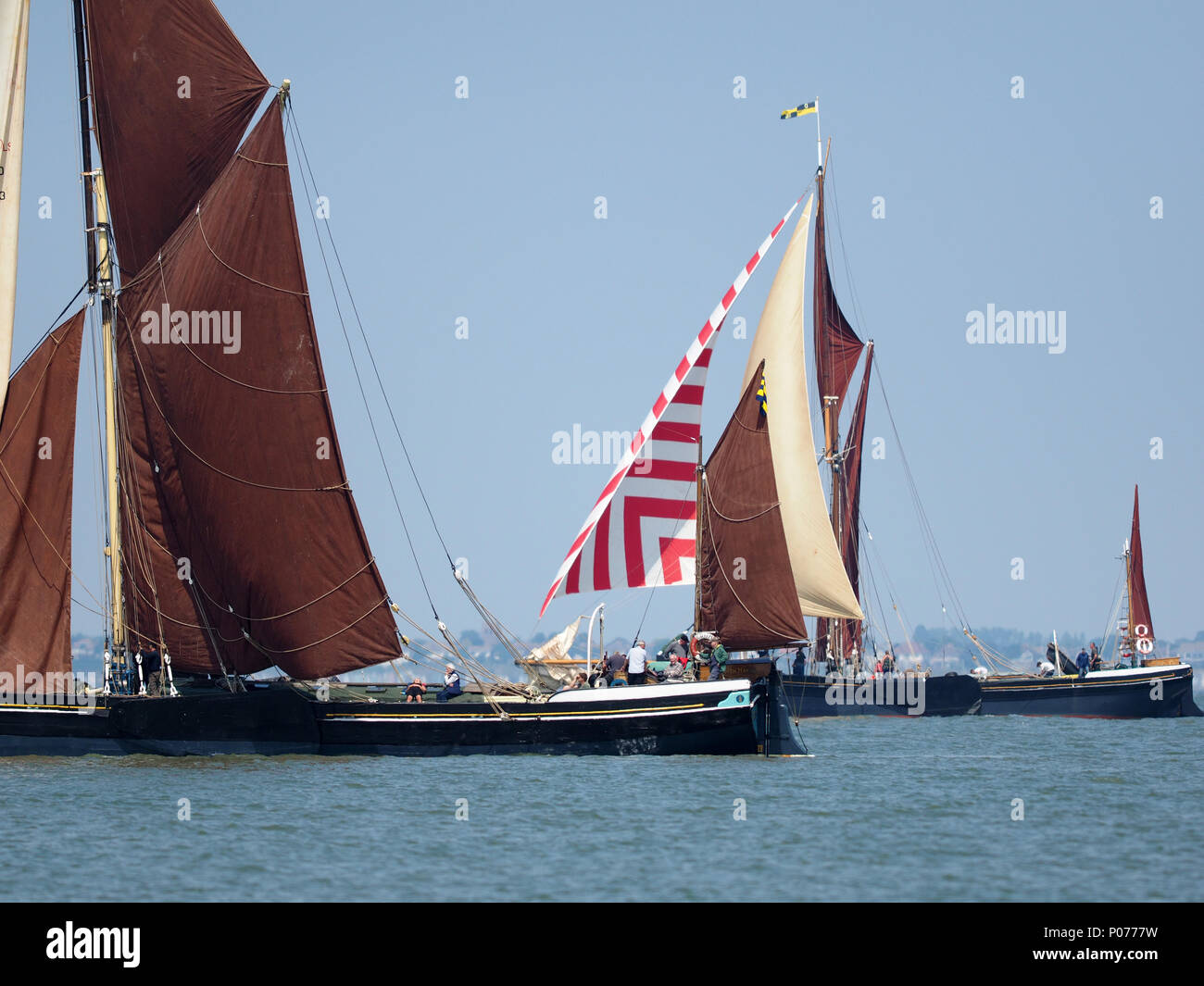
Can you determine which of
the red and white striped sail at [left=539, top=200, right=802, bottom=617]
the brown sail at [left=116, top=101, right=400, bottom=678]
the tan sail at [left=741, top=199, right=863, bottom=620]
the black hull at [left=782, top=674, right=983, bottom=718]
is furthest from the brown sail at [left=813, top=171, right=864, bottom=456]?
the brown sail at [left=116, top=101, right=400, bottom=678]

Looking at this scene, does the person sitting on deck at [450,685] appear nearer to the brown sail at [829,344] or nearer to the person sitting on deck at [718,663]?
the person sitting on deck at [718,663]

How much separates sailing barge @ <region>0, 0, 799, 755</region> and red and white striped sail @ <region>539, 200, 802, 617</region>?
5586mm

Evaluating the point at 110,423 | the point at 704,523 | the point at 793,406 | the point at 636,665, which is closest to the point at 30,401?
the point at 110,423

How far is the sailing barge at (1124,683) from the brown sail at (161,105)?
44.9 m

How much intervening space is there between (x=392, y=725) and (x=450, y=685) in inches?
111

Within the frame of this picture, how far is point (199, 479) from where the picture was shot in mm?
36906

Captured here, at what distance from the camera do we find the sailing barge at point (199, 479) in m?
36.4

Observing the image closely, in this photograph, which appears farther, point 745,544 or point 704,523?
point 704,523

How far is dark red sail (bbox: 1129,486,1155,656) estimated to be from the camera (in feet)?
236

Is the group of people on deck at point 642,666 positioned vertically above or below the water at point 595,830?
above

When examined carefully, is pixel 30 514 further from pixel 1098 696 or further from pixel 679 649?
pixel 1098 696

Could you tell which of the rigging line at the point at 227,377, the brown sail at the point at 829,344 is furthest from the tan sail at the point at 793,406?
the rigging line at the point at 227,377
